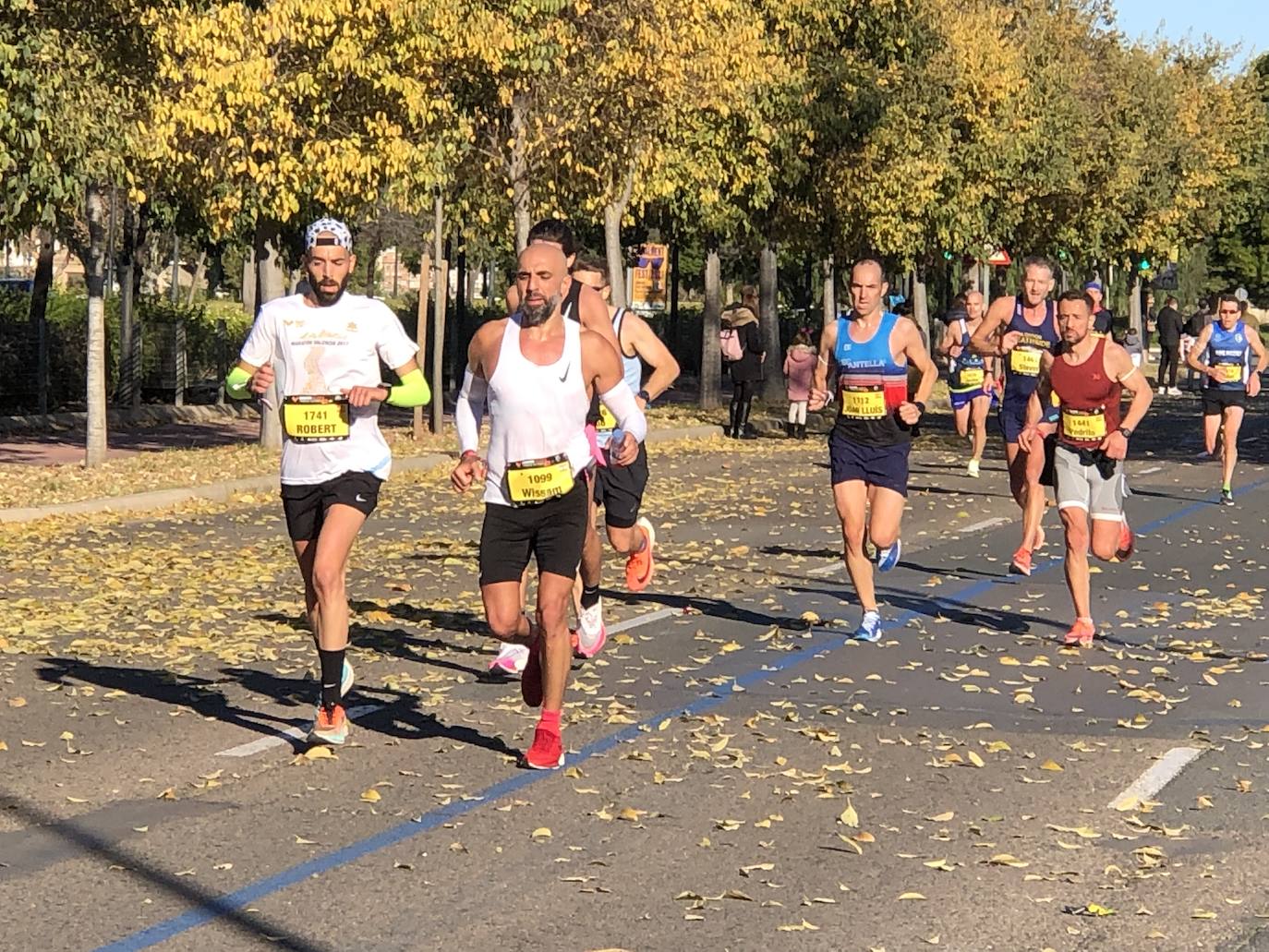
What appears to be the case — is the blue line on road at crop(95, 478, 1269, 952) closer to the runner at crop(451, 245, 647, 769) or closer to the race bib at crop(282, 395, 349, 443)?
the runner at crop(451, 245, 647, 769)

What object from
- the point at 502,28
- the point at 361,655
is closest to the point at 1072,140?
the point at 502,28

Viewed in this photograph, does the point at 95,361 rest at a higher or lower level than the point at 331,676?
higher

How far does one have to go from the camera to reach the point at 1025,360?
15.7m

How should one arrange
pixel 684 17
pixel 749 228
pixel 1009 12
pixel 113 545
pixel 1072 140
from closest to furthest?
pixel 113 545 < pixel 684 17 < pixel 749 228 < pixel 1009 12 < pixel 1072 140

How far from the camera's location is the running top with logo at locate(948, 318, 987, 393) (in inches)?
902

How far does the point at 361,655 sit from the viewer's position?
34.0 ft

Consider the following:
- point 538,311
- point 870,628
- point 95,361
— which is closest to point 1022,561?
point 870,628

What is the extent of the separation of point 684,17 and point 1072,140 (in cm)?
2730

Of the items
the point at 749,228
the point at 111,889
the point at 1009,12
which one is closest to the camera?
the point at 111,889

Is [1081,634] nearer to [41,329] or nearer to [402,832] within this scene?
[402,832]

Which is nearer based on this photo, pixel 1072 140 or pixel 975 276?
pixel 1072 140

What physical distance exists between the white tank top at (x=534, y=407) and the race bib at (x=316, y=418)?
2.47 feet

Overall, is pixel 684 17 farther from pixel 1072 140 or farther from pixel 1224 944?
pixel 1072 140

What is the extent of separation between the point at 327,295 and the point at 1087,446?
4706mm
